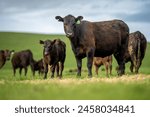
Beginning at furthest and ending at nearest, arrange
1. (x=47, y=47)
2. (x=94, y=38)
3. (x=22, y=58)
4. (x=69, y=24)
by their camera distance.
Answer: (x=22, y=58) < (x=47, y=47) < (x=94, y=38) < (x=69, y=24)

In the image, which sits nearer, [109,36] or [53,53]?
[109,36]

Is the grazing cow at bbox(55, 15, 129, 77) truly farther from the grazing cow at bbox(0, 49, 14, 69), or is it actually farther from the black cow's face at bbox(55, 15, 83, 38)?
the grazing cow at bbox(0, 49, 14, 69)

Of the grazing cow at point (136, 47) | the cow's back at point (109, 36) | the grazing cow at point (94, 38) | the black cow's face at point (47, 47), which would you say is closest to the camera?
the grazing cow at point (94, 38)

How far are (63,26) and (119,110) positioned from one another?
3.23 metres

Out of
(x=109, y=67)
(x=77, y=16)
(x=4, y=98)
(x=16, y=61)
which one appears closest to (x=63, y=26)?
(x=77, y=16)

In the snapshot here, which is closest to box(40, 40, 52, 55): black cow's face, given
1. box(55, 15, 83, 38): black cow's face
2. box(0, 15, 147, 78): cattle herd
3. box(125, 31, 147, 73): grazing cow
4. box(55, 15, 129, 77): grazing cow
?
box(0, 15, 147, 78): cattle herd

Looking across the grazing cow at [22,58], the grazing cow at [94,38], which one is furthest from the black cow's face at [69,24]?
the grazing cow at [22,58]

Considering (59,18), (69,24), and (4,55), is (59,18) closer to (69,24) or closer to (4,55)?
(69,24)

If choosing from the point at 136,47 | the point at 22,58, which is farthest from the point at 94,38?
the point at 22,58

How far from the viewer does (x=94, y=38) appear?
10.1 m

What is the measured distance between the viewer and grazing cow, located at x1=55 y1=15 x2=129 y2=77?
380 inches

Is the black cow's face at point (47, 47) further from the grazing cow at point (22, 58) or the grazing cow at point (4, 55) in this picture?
the grazing cow at point (22, 58)

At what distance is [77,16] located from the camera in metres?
9.83

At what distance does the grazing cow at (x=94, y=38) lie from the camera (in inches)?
380
